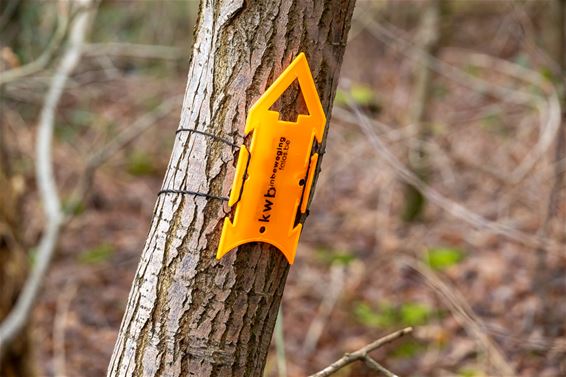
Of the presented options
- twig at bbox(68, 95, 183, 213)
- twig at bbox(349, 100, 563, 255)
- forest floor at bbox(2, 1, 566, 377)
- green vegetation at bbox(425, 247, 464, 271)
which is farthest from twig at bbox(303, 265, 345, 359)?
twig at bbox(349, 100, 563, 255)

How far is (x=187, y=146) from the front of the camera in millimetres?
1440

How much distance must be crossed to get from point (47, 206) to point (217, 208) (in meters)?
3.59

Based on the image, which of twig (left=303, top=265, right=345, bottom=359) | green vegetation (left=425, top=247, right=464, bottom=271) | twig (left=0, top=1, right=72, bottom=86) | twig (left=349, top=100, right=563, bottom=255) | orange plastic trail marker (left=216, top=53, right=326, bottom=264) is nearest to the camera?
orange plastic trail marker (left=216, top=53, right=326, bottom=264)

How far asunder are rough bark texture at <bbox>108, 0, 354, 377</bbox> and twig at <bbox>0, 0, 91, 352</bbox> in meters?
2.73

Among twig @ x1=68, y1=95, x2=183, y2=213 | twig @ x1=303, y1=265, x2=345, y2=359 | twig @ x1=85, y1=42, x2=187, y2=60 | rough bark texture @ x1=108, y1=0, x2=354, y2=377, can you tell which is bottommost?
rough bark texture @ x1=108, y1=0, x2=354, y2=377

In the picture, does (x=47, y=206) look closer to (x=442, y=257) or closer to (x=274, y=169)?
(x=442, y=257)

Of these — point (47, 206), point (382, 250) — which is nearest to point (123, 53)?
point (47, 206)

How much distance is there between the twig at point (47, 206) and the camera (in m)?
4.36

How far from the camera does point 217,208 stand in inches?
55.8

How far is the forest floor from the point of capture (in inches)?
194

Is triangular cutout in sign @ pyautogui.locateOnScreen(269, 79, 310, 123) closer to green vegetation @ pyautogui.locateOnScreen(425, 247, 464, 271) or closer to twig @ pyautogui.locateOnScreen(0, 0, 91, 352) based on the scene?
twig @ pyautogui.locateOnScreen(0, 0, 91, 352)

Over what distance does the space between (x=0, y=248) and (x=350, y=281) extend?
2780mm

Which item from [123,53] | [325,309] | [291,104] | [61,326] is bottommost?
[61,326]

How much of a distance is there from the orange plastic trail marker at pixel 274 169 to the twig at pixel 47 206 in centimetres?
281
